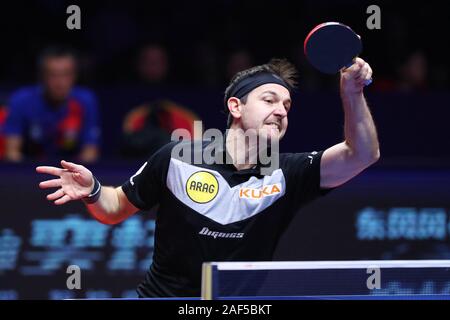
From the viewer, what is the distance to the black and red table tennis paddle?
389 cm

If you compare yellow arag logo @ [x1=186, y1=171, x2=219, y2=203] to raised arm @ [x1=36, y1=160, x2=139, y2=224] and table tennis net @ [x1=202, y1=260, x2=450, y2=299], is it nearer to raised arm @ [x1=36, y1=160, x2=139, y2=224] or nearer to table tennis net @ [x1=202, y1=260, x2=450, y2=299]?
raised arm @ [x1=36, y1=160, x2=139, y2=224]

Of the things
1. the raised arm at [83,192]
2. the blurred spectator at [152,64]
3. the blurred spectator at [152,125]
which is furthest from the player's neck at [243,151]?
the blurred spectator at [152,64]

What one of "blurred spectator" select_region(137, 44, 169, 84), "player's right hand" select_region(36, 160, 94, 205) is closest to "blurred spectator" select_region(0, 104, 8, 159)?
"blurred spectator" select_region(137, 44, 169, 84)

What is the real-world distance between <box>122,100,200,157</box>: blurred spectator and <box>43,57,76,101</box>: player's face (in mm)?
649

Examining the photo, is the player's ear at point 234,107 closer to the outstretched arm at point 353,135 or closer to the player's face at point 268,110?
the player's face at point 268,110

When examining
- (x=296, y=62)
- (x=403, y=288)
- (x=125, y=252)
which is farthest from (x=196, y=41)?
(x=403, y=288)

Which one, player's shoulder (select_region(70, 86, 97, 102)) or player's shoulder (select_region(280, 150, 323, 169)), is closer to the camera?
player's shoulder (select_region(280, 150, 323, 169))

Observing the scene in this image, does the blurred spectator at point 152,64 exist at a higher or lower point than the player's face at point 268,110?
higher

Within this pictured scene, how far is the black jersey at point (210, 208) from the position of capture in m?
4.27

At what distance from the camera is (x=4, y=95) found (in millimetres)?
8312
